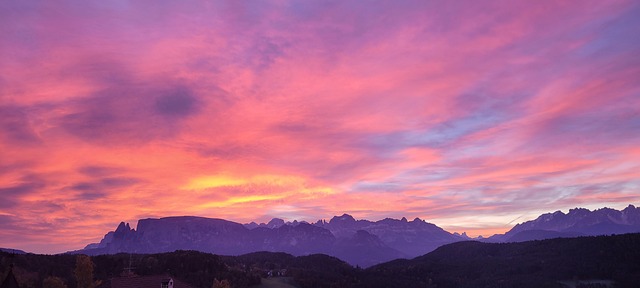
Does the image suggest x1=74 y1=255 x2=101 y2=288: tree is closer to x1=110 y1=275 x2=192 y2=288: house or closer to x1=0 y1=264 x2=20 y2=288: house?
x1=110 y1=275 x2=192 y2=288: house

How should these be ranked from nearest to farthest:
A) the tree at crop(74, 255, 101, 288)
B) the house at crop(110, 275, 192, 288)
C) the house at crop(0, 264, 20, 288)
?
the house at crop(0, 264, 20, 288) → the house at crop(110, 275, 192, 288) → the tree at crop(74, 255, 101, 288)

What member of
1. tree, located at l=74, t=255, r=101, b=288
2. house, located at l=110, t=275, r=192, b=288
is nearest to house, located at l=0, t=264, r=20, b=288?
house, located at l=110, t=275, r=192, b=288

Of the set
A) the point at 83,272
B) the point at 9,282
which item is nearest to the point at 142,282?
the point at 83,272

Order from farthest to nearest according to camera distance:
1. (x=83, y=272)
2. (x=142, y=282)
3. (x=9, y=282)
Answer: (x=83, y=272) < (x=142, y=282) < (x=9, y=282)

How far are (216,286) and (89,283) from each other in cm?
2767

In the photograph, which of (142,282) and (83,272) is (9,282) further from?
Result: (83,272)

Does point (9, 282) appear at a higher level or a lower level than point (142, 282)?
higher

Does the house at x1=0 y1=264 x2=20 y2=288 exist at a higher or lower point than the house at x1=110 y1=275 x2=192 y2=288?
higher

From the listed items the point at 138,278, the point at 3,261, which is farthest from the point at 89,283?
the point at 3,261

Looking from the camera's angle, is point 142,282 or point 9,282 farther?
point 142,282

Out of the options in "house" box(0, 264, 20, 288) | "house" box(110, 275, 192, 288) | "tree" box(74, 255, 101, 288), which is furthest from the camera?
"tree" box(74, 255, 101, 288)

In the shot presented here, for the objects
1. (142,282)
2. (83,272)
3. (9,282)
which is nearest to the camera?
(9,282)

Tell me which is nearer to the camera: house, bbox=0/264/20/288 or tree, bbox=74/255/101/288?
house, bbox=0/264/20/288

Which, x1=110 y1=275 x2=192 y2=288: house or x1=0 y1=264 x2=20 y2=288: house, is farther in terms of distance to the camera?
x1=110 y1=275 x2=192 y2=288: house
